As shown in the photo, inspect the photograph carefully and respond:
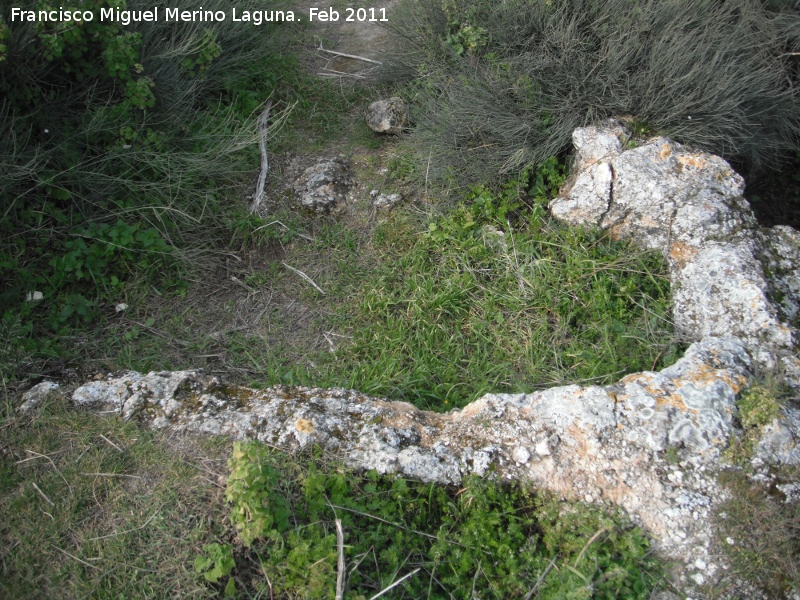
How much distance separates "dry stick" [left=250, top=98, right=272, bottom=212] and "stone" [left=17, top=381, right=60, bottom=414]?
1.77 m

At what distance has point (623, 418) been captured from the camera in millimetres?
2230

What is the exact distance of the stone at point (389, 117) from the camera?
4430 millimetres

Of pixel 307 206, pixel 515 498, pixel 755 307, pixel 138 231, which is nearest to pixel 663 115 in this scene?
pixel 755 307

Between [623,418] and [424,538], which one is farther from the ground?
[623,418]

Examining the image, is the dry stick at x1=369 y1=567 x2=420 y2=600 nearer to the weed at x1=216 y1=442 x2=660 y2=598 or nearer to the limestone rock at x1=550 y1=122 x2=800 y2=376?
the weed at x1=216 y1=442 x2=660 y2=598

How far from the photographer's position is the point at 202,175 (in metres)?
3.92

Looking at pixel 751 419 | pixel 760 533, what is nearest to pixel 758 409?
pixel 751 419

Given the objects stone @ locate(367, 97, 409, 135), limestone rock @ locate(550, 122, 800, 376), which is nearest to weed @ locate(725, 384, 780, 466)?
limestone rock @ locate(550, 122, 800, 376)

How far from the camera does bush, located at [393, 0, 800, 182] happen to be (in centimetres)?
356

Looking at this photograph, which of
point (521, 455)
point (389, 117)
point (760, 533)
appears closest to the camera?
point (760, 533)

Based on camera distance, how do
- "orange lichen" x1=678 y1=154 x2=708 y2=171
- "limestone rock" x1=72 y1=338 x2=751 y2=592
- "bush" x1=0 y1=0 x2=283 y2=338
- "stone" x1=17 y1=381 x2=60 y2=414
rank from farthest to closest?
1. "bush" x1=0 y1=0 x2=283 y2=338
2. "orange lichen" x1=678 y1=154 x2=708 y2=171
3. "stone" x1=17 y1=381 x2=60 y2=414
4. "limestone rock" x1=72 y1=338 x2=751 y2=592

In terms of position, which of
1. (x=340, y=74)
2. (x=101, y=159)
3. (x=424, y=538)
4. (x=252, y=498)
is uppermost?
(x=340, y=74)

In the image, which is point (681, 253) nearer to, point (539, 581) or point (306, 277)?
point (539, 581)

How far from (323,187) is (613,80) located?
1864 millimetres
